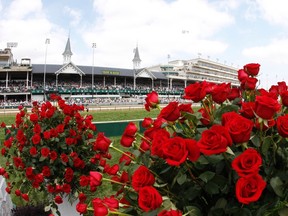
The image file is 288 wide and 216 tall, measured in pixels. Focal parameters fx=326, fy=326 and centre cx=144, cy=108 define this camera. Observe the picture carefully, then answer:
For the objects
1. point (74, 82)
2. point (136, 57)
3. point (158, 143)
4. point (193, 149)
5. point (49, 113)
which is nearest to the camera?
point (193, 149)

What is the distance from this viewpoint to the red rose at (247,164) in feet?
4.23

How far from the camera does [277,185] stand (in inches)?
57.9

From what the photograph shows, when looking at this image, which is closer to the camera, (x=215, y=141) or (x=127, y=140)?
(x=215, y=141)

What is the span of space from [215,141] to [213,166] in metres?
0.29

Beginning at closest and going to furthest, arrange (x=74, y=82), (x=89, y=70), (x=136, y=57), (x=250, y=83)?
(x=250, y=83)
(x=74, y=82)
(x=89, y=70)
(x=136, y=57)

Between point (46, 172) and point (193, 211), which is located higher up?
point (193, 211)

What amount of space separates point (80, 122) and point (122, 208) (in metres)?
2.59

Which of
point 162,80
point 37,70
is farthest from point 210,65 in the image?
point 37,70

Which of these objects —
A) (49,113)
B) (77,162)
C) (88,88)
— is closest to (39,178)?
(77,162)

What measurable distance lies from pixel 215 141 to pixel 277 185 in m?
0.40

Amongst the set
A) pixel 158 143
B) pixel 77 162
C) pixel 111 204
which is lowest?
pixel 77 162

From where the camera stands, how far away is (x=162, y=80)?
70062 millimetres

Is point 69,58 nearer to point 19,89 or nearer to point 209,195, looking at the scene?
point 19,89

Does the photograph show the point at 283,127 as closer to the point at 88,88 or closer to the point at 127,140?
the point at 127,140
